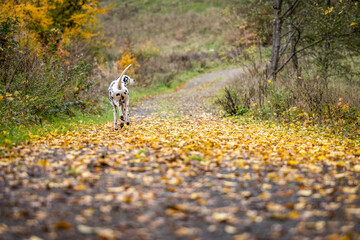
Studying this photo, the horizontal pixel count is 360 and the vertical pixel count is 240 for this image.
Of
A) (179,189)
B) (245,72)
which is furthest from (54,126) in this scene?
(245,72)

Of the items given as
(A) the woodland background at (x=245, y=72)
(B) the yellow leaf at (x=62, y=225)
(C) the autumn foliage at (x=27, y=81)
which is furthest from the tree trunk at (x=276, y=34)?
(B) the yellow leaf at (x=62, y=225)

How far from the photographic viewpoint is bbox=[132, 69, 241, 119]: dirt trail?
13.5 metres

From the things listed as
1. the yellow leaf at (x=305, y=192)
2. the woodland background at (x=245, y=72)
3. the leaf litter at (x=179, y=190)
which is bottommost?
the yellow leaf at (x=305, y=192)

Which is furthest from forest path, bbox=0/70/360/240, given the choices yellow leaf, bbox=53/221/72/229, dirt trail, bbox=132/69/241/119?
dirt trail, bbox=132/69/241/119

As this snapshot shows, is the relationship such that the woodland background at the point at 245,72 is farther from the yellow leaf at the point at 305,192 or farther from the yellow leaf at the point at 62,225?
the yellow leaf at the point at 305,192

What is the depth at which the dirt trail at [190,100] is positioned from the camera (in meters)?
13.5

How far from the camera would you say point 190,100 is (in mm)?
17984

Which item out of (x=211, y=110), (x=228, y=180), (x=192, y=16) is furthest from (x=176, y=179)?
(x=192, y=16)

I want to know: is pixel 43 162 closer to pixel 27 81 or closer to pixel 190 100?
pixel 27 81

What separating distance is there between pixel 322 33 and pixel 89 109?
10.6m

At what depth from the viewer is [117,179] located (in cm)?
432

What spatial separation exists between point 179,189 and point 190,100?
1415cm

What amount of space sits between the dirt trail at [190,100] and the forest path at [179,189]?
6511mm

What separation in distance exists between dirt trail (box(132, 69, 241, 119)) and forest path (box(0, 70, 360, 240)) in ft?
21.4
